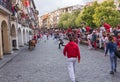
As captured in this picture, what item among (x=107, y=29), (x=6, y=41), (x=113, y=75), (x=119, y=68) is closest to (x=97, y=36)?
(x=107, y=29)

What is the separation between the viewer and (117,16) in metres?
63.0

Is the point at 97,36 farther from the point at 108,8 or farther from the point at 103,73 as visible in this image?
the point at 108,8

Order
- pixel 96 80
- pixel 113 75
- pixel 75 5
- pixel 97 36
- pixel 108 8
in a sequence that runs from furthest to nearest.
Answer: pixel 75 5 → pixel 108 8 → pixel 97 36 → pixel 113 75 → pixel 96 80

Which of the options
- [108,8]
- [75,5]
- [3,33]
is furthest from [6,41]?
[75,5]

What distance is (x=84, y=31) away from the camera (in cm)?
3994

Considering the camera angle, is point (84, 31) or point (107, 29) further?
point (84, 31)

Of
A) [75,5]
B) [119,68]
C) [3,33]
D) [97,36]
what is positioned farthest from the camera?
[75,5]

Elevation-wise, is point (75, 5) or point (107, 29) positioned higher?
point (75, 5)

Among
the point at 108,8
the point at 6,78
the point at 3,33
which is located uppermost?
the point at 108,8

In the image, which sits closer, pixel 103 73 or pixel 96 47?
Result: pixel 103 73

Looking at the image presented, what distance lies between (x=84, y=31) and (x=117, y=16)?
25056 mm

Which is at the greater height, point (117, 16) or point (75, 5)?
point (75, 5)

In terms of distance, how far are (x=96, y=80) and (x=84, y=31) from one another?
28.6 metres

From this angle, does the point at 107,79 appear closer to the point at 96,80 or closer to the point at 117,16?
the point at 96,80
